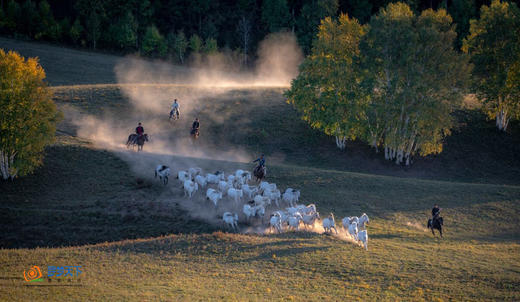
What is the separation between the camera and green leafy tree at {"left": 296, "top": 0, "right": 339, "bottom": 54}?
351ft

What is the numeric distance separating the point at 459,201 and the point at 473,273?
16489 millimetres

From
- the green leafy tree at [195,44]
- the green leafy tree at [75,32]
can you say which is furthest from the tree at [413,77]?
the green leafy tree at [75,32]

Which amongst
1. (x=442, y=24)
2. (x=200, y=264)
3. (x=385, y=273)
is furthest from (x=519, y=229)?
(x=442, y=24)

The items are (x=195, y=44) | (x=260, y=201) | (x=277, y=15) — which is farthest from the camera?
(x=277, y=15)

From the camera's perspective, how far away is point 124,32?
366 ft

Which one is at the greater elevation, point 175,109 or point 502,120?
point 502,120

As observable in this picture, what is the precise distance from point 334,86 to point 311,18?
66.7 meters

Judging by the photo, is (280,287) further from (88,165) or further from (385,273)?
(88,165)

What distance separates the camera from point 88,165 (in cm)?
3603

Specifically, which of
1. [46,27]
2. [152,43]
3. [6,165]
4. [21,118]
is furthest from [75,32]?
[6,165]

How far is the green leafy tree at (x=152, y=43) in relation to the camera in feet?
365

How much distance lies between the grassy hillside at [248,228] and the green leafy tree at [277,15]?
75.8m

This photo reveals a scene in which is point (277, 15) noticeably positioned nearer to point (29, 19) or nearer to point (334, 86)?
point (29, 19)

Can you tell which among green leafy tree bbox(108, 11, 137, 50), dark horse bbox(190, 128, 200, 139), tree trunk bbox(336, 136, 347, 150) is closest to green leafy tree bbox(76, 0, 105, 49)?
green leafy tree bbox(108, 11, 137, 50)
